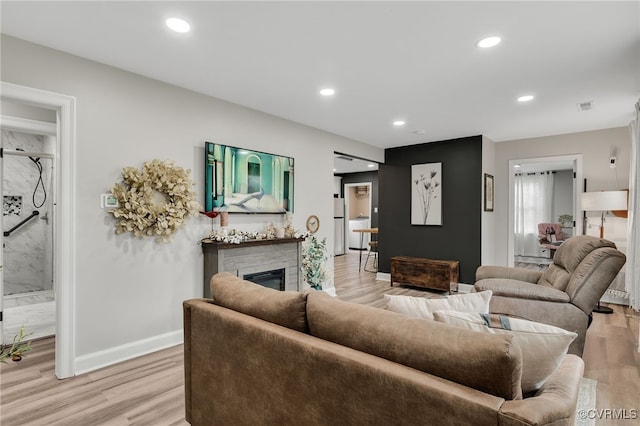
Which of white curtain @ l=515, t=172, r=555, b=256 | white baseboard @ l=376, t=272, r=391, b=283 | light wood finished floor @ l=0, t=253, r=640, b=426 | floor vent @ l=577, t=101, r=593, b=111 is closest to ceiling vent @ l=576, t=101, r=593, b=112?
floor vent @ l=577, t=101, r=593, b=111

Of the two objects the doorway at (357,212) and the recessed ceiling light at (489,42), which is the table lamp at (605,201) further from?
the doorway at (357,212)

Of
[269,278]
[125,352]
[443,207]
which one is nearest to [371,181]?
[443,207]

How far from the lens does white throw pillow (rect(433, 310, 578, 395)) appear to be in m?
1.09

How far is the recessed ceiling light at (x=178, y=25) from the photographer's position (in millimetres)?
2135

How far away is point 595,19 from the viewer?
2.10m

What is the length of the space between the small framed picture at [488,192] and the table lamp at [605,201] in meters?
1.23

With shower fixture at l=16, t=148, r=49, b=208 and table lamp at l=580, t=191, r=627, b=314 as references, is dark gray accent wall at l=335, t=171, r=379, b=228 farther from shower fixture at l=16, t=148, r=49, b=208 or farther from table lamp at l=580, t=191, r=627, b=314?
shower fixture at l=16, t=148, r=49, b=208

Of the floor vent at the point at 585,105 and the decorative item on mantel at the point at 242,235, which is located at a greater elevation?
the floor vent at the point at 585,105

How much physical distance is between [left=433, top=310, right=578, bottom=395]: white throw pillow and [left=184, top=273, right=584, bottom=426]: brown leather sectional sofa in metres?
0.04

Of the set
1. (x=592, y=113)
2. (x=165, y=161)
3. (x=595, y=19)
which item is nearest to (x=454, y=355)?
(x=595, y=19)

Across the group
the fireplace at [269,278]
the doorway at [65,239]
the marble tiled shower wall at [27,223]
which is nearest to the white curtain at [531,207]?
the fireplace at [269,278]

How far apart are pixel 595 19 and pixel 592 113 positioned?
2.56 metres

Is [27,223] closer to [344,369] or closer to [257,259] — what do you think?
[257,259]

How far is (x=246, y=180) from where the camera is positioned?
3773 millimetres
